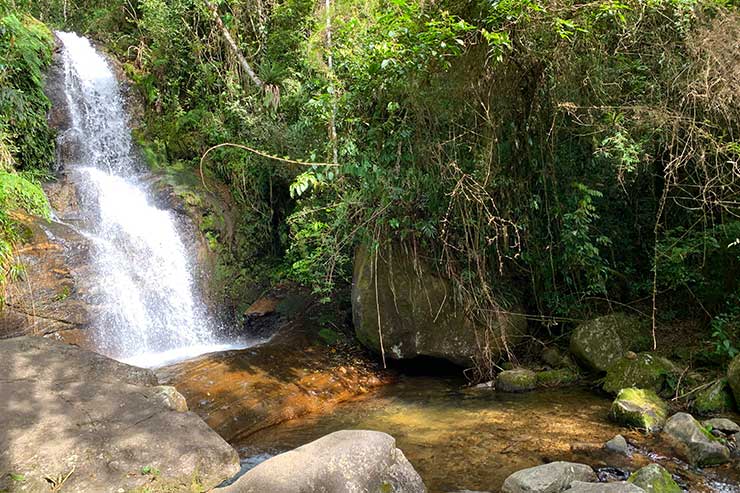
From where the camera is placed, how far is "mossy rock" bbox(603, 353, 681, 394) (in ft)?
18.2

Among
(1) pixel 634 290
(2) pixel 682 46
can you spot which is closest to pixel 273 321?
(1) pixel 634 290

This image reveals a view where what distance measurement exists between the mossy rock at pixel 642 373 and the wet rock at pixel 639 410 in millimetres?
456

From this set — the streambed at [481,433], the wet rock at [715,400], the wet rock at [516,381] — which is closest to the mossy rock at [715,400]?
the wet rock at [715,400]

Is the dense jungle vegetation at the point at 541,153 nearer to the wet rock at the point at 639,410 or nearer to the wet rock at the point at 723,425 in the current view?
the wet rock at the point at 639,410

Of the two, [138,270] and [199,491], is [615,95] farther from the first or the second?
[138,270]

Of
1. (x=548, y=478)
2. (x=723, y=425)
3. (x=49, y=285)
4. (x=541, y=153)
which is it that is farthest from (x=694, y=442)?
(x=49, y=285)

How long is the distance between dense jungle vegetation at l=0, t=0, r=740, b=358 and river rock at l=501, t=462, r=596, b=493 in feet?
7.45

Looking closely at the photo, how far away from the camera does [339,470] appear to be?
3.31m

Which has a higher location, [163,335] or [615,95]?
[615,95]

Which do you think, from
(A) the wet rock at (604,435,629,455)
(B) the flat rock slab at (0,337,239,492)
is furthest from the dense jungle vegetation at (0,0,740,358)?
(B) the flat rock slab at (0,337,239,492)

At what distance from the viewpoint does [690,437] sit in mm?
4227

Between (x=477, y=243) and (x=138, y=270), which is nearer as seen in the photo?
(x=477, y=243)

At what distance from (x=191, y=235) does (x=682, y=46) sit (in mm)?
8396

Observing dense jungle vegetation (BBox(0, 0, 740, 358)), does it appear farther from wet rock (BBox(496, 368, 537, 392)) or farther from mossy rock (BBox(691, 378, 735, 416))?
wet rock (BBox(496, 368, 537, 392))
